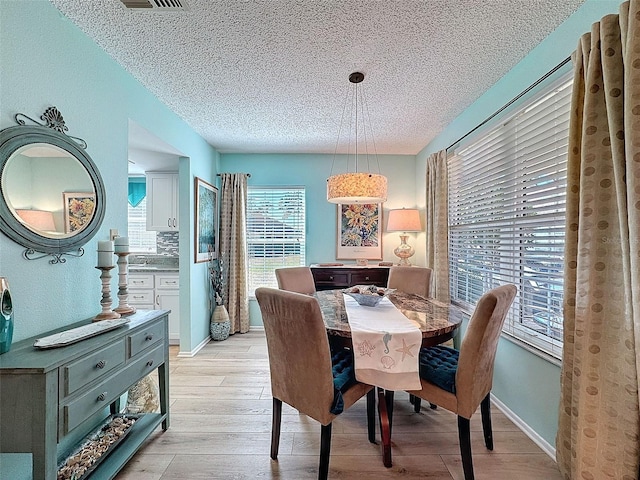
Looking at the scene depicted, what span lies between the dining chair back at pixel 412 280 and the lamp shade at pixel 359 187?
89 cm

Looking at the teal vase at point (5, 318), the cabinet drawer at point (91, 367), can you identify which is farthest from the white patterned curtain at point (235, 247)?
the teal vase at point (5, 318)

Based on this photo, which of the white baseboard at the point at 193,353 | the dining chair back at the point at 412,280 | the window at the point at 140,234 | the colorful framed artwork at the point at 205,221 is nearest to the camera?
the dining chair back at the point at 412,280

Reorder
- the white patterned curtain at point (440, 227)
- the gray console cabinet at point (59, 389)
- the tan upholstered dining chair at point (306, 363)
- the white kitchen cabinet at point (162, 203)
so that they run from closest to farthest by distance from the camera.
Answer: the gray console cabinet at point (59, 389)
the tan upholstered dining chair at point (306, 363)
the white patterned curtain at point (440, 227)
the white kitchen cabinet at point (162, 203)

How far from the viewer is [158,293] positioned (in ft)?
11.9

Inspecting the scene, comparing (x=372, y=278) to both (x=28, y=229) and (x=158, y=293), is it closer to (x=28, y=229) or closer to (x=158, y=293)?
(x=158, y=293)

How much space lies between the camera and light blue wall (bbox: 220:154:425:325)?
4.18 meters

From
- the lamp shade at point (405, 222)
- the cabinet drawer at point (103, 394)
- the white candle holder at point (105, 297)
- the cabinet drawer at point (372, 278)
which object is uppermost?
the lamp shade at point (405, 222)

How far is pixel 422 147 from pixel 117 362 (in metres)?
3.86

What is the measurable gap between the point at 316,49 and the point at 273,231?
2667 mm

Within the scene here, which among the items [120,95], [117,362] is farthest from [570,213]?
[120,95]

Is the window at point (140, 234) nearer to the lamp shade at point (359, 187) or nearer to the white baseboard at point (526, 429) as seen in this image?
the lamp shade at point (359, 187)

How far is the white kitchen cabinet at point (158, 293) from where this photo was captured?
3613 mm

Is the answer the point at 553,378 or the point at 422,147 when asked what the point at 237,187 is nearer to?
the point at 422,147

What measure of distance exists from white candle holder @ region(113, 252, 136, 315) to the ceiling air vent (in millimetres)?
1360
